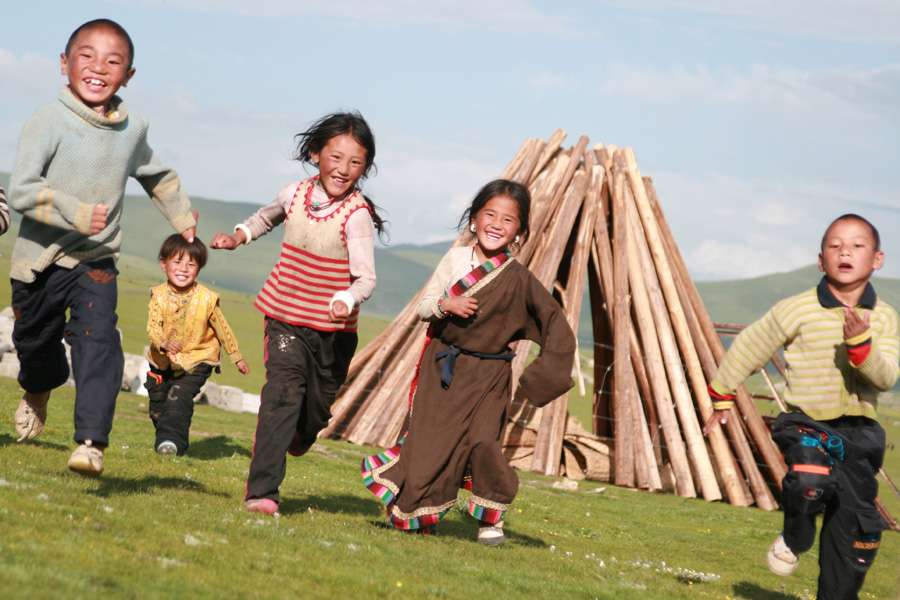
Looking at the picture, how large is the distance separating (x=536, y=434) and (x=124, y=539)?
9570 millimetres

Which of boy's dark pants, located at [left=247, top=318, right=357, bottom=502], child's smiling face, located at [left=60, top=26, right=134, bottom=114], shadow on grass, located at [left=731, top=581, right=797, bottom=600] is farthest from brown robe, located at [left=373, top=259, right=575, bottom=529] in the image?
child's smiling face, located at [left=60, top=26, right=134, bottom=114]

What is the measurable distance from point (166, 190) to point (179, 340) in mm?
2848

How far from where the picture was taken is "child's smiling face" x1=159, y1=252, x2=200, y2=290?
8758 millimetres

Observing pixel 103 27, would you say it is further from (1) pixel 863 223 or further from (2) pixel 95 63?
(1) pixel 863 223

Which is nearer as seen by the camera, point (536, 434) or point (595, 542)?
point (595, 542)

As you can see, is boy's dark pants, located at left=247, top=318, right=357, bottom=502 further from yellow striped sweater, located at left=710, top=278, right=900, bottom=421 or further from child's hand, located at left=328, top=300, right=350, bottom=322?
yellow striped sweater, located at left=710, top=278, right=900, bottom=421

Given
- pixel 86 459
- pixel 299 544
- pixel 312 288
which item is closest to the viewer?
pixel 299 544

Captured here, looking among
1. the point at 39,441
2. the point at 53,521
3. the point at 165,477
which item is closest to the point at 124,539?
the point at 53,521

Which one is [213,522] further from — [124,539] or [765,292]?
[765,292]

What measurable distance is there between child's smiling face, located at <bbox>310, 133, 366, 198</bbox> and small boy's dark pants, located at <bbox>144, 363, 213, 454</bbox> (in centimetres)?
268

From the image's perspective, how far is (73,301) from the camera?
18.7 ft

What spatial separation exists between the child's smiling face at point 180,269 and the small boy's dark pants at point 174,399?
62 cm

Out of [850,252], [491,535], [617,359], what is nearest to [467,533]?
[491,535]

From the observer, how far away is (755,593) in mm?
6316
